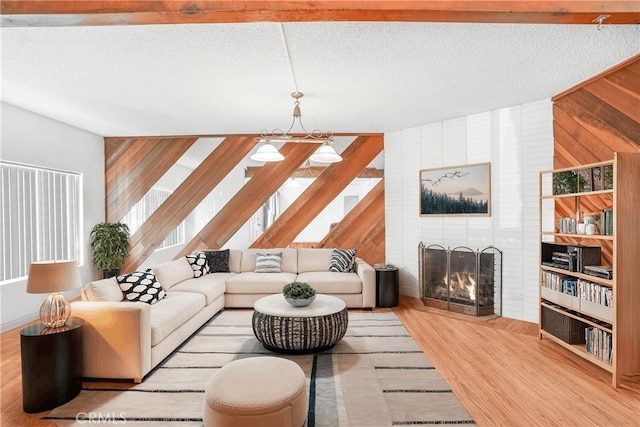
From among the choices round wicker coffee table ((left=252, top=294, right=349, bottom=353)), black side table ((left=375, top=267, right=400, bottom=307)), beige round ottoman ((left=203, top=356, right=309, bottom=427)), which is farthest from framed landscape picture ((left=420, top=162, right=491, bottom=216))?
beige round ottoman ((left=203, top=356, right=309, bottom=427))

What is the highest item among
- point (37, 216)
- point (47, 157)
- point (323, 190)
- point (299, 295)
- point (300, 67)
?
point (300, 67)

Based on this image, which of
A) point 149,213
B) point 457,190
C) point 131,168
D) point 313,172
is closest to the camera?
point 457,190

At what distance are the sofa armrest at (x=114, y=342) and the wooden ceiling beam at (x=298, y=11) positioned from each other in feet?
6.66

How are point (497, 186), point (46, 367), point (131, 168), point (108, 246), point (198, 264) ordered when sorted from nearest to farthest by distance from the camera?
1. point (46, 367)
2. point (497, 186)
3. point (198, 264)
4. point (108, 246)
5. point (131, 168)

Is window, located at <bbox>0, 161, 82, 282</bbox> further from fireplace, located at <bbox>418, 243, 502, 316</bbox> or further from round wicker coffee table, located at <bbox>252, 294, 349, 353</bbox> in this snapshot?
fireplace, located at <bbox>418, 243, 502, 316</bbox>

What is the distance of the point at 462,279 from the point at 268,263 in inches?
109

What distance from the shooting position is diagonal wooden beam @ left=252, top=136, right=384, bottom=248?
18.8 ft

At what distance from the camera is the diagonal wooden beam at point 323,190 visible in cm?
573

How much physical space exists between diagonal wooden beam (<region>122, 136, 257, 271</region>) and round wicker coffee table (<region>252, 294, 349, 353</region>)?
3323mm

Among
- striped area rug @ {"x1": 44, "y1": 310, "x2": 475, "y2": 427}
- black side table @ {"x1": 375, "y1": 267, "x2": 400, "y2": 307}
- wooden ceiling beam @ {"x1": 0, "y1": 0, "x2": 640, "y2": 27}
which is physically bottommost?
striped area rug @ {"x1": 44, "y1": 310, "x2": 475, "y2": 427}

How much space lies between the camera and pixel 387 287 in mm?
4793

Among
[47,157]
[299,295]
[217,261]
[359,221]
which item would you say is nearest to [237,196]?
[217,261]

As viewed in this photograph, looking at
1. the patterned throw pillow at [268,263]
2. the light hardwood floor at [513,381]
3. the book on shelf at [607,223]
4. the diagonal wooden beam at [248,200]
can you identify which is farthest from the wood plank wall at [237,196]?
the book on shelf at [607,223]

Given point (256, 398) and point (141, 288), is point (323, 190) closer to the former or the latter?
point (141, 288)
